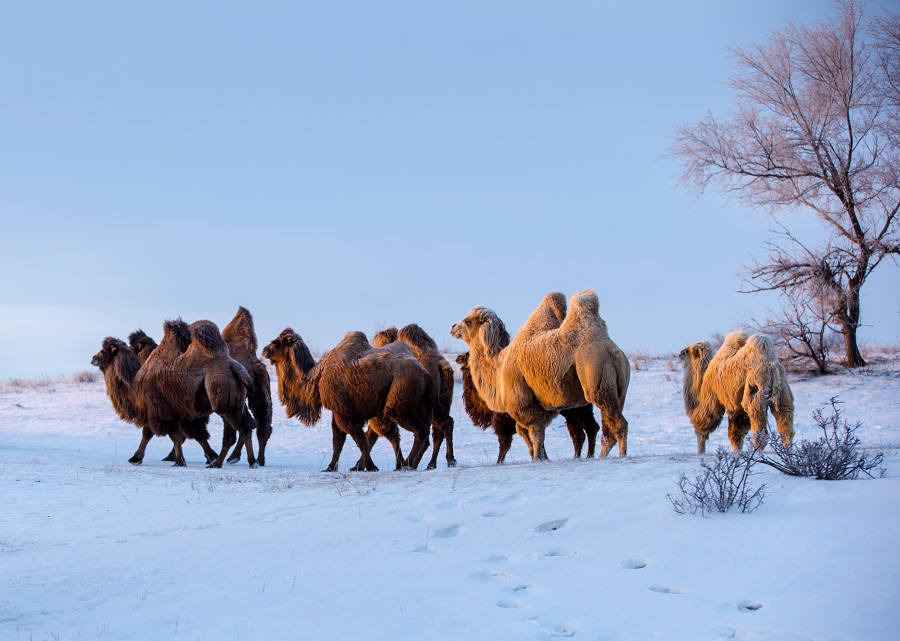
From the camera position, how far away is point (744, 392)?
40.3ft

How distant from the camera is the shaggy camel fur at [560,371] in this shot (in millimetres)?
11445

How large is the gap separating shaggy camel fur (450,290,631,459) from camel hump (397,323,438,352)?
80.2 inches

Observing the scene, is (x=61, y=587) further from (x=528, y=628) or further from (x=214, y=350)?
(x=214, y=350)

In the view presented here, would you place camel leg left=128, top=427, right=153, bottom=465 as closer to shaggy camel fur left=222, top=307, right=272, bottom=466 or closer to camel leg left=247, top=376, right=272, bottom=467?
shaggy camel fur left=222, top=307, right=272, bottom=466

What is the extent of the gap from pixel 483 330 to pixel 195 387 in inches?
192

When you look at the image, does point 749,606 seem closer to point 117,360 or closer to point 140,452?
point 140,452

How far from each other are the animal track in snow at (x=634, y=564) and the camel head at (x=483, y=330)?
7.46 m

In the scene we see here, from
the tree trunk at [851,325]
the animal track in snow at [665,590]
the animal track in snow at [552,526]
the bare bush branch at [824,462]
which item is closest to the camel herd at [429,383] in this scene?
the bare bush branch at [824,462]

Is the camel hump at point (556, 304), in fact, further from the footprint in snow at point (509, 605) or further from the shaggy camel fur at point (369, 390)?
the footprint in snow at point (509, 605)

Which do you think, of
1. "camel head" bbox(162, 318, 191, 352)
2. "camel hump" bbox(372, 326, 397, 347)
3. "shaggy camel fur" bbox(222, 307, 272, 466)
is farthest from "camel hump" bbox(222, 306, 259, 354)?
"camel hump" bbox(372, 326, 397, 347)

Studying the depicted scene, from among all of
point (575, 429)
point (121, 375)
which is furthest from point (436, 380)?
point (121, 375)

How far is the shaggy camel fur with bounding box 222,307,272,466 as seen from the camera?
55.2 feet

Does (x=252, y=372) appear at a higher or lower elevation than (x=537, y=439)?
higher

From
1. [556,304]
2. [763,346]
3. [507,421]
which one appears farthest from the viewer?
[507,421]
